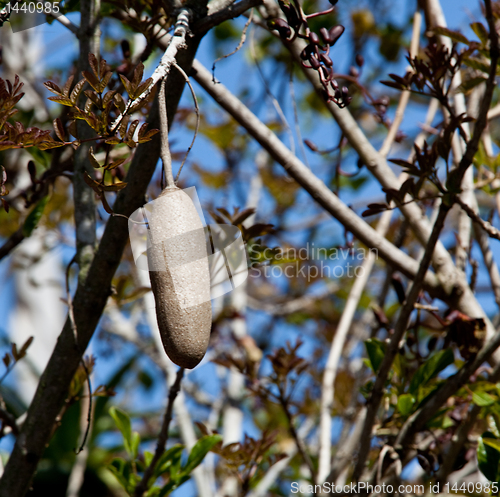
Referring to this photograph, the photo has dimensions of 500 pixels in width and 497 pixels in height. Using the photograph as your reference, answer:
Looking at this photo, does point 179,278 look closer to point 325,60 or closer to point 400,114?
point 325,60

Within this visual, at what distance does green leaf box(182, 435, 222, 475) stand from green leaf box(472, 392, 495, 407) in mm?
459

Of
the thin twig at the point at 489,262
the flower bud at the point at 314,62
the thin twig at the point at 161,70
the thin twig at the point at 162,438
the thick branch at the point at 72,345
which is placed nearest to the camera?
the thin twig at the point at 161,70

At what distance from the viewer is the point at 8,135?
23.5 inches

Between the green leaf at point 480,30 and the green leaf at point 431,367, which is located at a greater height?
the green leaf at point 480,30

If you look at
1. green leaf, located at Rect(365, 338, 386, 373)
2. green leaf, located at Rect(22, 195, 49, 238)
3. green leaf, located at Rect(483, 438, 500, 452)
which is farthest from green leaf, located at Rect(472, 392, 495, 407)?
green leaf, located at Rect(22, 195, 49, 238)

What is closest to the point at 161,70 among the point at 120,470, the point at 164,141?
the point at 164,141

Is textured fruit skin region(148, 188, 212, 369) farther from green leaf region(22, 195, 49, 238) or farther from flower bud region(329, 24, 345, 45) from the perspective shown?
green leaf region(22, 195, 49, 238)

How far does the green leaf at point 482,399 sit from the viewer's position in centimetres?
93

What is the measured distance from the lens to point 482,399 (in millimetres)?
934

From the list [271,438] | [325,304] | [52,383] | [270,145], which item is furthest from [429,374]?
[325,304]

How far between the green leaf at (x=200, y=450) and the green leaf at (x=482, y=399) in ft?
1.51

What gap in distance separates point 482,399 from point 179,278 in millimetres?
642

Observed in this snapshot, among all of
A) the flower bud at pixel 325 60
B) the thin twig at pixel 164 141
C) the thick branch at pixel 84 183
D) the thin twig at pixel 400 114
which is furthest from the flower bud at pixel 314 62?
the thin twig at pixel 400 114

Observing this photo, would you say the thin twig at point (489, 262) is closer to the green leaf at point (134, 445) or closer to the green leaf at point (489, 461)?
the green leaf at point (489, 461)
